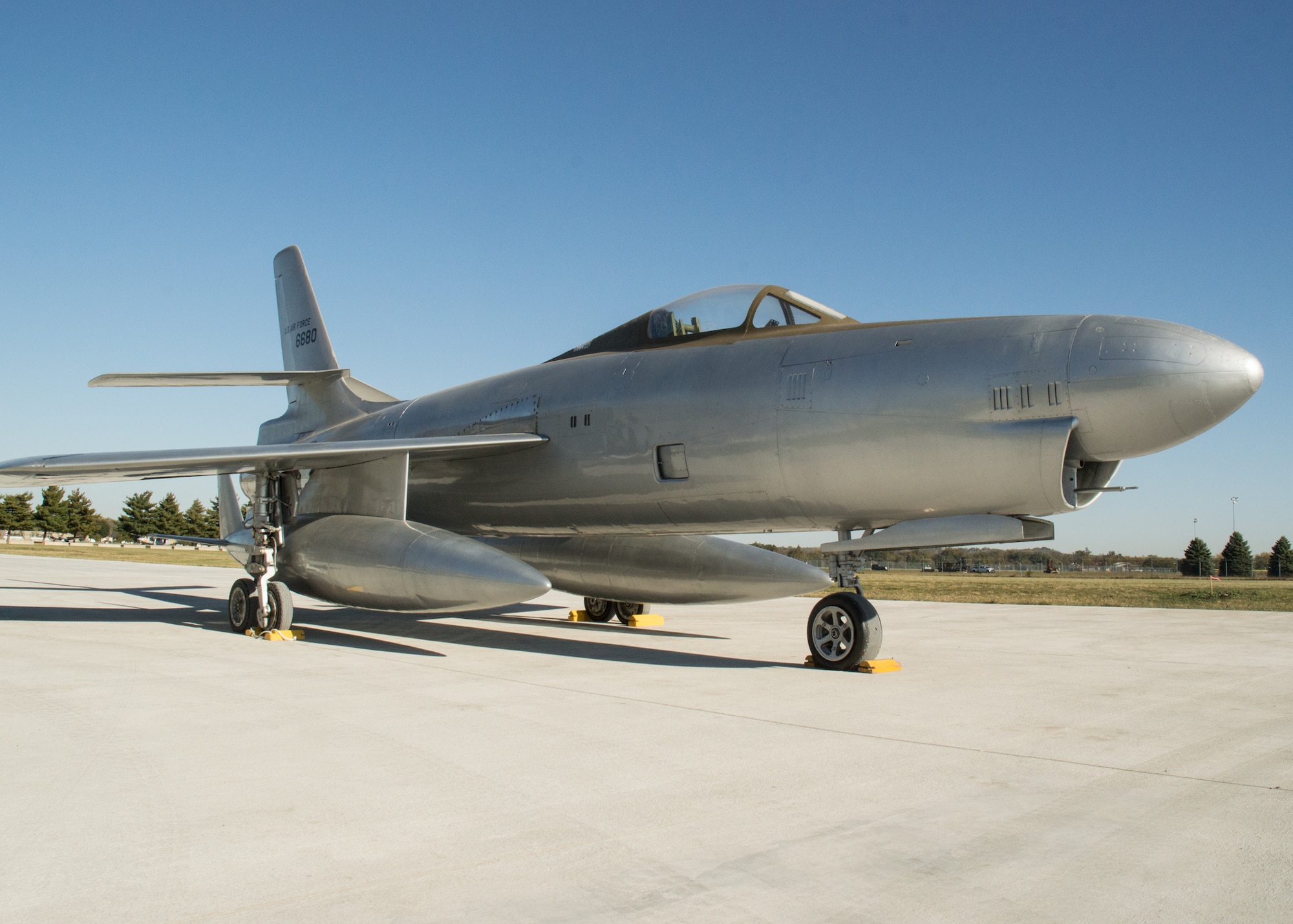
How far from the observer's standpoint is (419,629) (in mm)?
11312

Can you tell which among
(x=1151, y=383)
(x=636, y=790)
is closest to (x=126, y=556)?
(x=636, y=790)

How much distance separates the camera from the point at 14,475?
9734 mm

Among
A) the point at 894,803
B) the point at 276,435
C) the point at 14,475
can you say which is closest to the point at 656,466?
the point at 894,803

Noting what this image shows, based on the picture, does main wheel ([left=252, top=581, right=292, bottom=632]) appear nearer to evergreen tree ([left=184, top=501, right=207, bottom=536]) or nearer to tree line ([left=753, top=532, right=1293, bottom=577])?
tree line ([left=753, top=532, right=1293, bottom=577])

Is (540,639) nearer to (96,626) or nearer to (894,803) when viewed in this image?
(96,626)

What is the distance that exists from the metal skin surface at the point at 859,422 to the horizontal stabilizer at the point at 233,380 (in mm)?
4842

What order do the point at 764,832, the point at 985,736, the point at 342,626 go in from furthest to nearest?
the point at 342,626 → the point at 985,736 → the point at 764,832

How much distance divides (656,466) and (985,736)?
4352 mm

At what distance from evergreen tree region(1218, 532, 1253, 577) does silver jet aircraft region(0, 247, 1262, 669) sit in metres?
92.3

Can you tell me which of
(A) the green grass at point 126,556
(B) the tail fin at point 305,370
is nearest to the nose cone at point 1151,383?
(B) the tail fin at point 305,370

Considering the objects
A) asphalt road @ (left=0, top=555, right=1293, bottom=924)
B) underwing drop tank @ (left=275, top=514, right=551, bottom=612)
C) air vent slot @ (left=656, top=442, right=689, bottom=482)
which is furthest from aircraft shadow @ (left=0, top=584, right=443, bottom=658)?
air vent slot @ (left=656, top=442, right=689, bottom=482)

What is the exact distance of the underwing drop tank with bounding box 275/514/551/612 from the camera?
825cm

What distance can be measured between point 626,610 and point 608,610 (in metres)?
0.33

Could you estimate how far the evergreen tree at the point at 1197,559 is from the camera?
8075 centimetres
